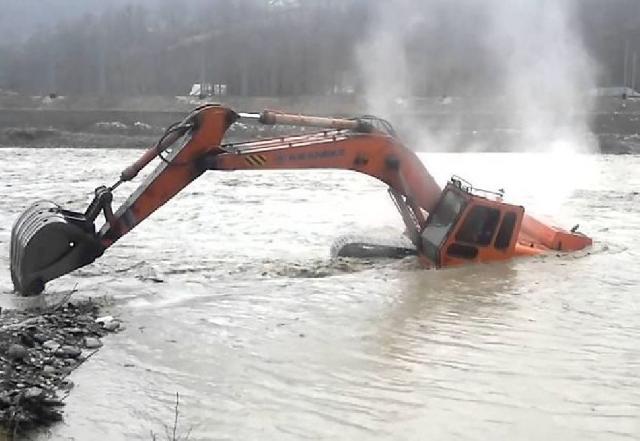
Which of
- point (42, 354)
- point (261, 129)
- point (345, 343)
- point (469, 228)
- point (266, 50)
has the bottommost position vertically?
point (261, 129)

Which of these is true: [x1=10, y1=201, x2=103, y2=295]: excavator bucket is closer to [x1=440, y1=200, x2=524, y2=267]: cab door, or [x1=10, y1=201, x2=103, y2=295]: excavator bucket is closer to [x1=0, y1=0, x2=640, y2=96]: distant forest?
[x1=440, y1=200, x2=524, y2=267]: cab door

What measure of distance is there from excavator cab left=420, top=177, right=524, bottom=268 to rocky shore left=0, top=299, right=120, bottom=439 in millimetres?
5460

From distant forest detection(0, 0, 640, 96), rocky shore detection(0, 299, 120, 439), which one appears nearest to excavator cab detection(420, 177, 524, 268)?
rocky shore detection(0, 299, 120, 439)

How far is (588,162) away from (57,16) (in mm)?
165074

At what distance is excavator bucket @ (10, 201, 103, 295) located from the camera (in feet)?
35.9

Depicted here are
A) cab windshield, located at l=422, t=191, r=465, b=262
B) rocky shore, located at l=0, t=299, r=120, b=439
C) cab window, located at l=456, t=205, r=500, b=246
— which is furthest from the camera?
cab windshield, located at l=422, t=191, r=465, b=262

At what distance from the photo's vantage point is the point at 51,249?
11.0 meters

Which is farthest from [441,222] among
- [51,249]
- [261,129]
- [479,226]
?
[261,129]

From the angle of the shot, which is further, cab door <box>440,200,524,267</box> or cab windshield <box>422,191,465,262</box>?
cab windshield <box>422,191,465,262</box>

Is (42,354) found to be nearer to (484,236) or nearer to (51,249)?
(51,249)

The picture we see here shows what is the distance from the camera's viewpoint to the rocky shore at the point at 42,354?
7336mm

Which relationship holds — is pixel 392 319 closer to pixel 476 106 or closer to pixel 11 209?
pixel 11 209

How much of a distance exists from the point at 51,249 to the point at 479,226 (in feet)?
21.8

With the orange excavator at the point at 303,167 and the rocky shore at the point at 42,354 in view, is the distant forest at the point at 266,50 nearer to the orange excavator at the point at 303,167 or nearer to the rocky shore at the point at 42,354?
the orange excavator at the point at 303,167
